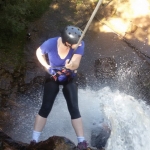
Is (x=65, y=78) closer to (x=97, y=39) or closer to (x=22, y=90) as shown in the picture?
(x=22, y=90)

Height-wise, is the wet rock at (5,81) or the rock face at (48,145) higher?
the rock face at (48,145)

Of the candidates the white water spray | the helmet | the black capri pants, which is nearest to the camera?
the helmet

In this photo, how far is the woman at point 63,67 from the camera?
15.0 ft

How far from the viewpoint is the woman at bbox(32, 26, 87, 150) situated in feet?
15.0

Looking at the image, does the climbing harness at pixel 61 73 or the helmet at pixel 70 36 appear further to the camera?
the climbing harness at pixel 61 73

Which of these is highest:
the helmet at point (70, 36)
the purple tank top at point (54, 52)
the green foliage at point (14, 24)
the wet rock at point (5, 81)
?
the helmet at point (70, 36)

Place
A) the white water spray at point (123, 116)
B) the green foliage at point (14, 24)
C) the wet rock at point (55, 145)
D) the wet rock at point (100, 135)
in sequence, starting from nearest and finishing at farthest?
the wet rock at point (55, 145) < the wet rock at point (100, 135) < the white water spray at point (123, 116) < the green foliage at point (14, 24)

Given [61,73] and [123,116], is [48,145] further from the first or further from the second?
[123,116]

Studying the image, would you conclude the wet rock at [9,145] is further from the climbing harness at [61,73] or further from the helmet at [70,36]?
the helmet at [70,36]

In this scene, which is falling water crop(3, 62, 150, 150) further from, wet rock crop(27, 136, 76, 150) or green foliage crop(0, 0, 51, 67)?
wet rock crop(27, 136, 76, 150)

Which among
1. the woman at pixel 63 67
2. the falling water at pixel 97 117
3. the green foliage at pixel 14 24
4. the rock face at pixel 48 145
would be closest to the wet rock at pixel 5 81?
the falling water at pixel 97 117

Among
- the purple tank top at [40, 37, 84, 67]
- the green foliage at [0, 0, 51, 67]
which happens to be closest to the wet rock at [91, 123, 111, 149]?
the purple tank top at [40, 37, 84, 67]

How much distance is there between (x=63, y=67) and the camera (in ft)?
15.4

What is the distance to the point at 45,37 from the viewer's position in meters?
8.95
